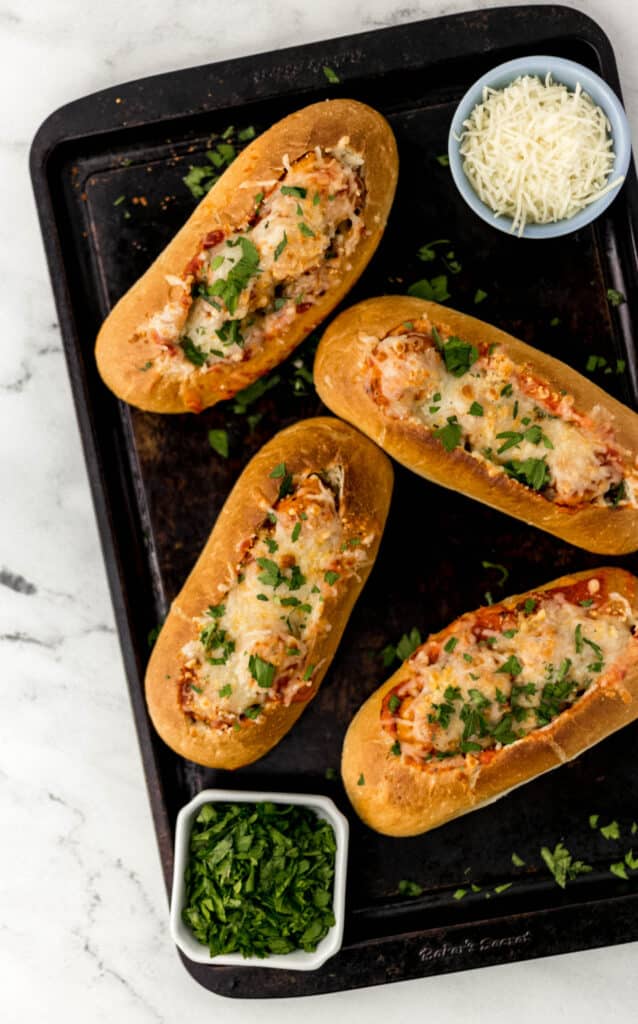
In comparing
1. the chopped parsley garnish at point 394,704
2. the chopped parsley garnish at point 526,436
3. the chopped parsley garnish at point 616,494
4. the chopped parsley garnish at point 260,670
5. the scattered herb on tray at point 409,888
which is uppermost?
the chopped parsley garnish at point 526,436

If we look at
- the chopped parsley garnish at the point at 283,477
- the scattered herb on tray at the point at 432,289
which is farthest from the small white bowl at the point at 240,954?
the scattered herb on tray at the point at 432,289

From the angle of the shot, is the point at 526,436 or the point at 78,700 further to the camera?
the point at 78,700

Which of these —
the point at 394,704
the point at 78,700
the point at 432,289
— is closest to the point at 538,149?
the point at 432,289

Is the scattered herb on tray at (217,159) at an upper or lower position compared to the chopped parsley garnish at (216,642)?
upper

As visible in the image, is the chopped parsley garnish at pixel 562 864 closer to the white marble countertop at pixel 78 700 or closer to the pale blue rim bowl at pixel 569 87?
the white marble countertop at pixel 78 700

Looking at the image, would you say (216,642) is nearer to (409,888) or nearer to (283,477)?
(283,477)

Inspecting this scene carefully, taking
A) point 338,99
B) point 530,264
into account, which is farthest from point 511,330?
point 338,99
